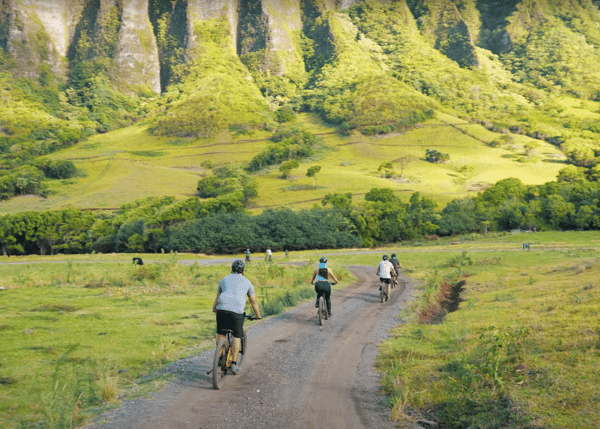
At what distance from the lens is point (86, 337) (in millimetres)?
14148

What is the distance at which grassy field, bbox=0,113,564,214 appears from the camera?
12594 centimetres

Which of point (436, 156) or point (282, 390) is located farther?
point (436, 156)

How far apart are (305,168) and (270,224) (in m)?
79.2

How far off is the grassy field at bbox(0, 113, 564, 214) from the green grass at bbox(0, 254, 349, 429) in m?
84.0

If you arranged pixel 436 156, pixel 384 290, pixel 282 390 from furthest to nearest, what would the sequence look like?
pixel 436 156 < pixel 384 290 < pixel 282 390

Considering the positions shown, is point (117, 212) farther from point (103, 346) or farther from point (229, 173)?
point (103, 346)

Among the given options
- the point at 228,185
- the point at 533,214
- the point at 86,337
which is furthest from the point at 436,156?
the point at 86,337

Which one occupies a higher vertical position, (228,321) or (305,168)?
(305,168)

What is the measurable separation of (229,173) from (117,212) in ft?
150

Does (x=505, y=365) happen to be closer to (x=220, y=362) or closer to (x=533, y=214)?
(x=220, y=362)

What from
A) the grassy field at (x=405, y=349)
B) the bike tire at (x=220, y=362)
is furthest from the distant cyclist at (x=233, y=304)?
the grassy field at (x=405, y=349)

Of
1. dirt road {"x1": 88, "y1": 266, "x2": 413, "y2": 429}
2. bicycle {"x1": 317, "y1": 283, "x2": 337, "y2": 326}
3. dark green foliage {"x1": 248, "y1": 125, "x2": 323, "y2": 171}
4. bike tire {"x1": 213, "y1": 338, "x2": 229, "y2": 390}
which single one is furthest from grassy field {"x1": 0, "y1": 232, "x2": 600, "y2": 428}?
dark green foliage {"x1": 248, "y1": 125, "x2": 323, "y2": 171}

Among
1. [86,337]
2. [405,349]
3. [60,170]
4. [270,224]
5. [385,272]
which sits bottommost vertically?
[405,349]

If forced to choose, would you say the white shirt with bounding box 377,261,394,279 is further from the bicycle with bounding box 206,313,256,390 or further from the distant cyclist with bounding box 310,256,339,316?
the bicycle with bounding box 206,313,256,390
